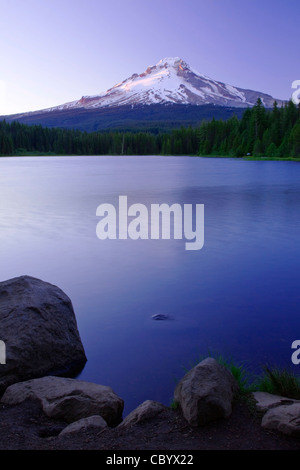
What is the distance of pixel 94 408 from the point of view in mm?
5316

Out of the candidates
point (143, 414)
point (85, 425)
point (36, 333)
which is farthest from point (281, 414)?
point (36, 333)

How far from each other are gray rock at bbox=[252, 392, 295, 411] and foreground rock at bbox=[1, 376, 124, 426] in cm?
159

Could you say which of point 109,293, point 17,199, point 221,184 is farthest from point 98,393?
point 221,184

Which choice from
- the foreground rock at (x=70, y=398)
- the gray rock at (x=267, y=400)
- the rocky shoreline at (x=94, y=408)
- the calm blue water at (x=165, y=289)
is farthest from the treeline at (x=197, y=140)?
the foreground rock at (x=70, y=398)

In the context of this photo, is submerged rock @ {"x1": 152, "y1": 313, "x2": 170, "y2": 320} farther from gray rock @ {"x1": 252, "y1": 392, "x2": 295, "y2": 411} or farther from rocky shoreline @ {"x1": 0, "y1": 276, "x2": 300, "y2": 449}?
gray rock @ {"x1": 252, "y1": 392, "x2": 295, "y2": 411}

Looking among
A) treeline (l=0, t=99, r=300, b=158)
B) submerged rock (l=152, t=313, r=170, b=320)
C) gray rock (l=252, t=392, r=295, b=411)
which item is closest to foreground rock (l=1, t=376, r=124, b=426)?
gray rock (l=252, t=392, r=295, b=411)

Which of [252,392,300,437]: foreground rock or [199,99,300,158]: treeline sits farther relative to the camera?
[199,99,300,158]: treeline

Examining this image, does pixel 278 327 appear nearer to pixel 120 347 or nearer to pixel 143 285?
pixel 120 347

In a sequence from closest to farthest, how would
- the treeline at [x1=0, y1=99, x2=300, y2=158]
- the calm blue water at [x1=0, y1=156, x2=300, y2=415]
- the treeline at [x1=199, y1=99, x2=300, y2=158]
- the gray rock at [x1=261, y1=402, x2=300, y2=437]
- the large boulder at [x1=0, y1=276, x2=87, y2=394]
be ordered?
the gray rock at [x1=261, y1=402, x2=300, y2=437]
the large boulder at [x1=0, y1=276, x2=87, y2=394]
the calm blue water at [x1=0, y1=156, x2=300, y2=415]
the treeline at [x1=199, y1=99, x2=300, y2=158]
the treeline at [x1=0, y1=99, x2=300, y2=158]

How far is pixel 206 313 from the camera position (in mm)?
8484

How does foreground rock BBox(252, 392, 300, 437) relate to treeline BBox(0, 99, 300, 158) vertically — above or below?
below

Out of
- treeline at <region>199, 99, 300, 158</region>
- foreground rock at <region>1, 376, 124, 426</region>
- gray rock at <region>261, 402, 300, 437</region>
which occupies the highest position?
treeline at <region>199, 99, 300, 158</region>

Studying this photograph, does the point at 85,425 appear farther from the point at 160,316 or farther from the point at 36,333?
the point at 160,316

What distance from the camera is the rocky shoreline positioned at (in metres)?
4.43
